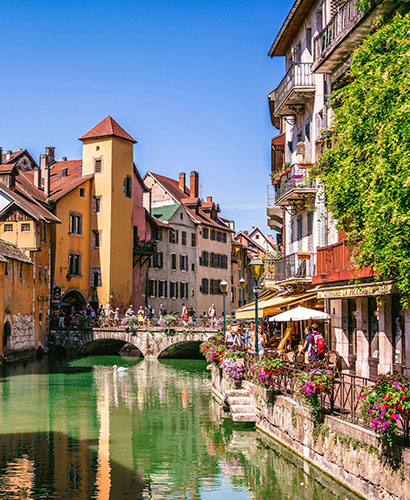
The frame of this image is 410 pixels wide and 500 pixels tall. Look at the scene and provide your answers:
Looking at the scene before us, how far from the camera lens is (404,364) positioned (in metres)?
17.6

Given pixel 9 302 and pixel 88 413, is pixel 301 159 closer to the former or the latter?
pixel 88 413

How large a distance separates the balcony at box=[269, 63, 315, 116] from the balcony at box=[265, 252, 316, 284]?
6.03m

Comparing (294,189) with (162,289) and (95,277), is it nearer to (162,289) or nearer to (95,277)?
(95,277)

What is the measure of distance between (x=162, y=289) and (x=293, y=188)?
3899 centimetres

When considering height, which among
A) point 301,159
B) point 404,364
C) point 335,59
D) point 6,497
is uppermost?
point 335,59

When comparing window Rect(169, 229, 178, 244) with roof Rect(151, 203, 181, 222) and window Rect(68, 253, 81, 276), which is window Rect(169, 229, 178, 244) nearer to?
roof Rect(151, 203, 181, 222)

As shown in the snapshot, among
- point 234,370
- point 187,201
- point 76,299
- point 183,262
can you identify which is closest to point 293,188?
point 234,370

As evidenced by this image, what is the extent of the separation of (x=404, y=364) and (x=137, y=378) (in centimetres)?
2074

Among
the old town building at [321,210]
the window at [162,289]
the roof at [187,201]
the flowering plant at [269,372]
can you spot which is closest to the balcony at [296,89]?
the old town building at [321,210]

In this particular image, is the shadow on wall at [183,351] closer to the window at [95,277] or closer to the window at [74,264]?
the window at [95,277]

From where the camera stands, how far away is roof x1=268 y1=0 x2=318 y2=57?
27.2 metres

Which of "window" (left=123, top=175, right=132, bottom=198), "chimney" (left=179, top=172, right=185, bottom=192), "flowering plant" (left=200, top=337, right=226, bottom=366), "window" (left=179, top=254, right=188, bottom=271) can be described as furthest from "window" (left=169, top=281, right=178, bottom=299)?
"flowering plant" (left=200, top=337, right=226, bottom=366)

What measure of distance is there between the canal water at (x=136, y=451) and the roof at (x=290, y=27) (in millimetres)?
14971

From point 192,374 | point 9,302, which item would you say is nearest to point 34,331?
point 9,302
